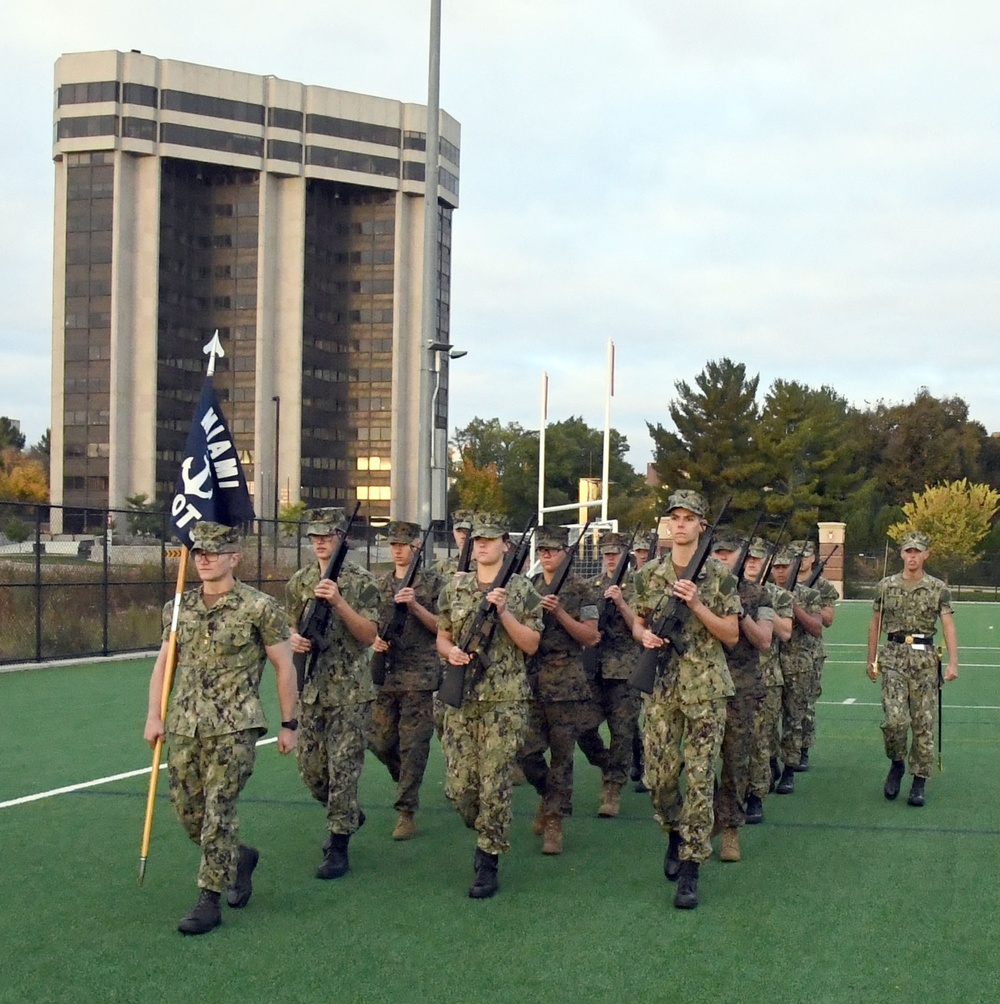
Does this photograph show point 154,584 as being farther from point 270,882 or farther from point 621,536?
point 270,882

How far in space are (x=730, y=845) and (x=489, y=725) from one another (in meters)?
1.78

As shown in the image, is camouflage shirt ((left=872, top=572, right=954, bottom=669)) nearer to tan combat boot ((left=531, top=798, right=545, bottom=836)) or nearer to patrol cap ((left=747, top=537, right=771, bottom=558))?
patrol cap ((left=747, top=537, right=771, bottom=558))

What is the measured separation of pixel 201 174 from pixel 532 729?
93.2m

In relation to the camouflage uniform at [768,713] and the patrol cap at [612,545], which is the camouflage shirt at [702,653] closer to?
the camouflage uniform at [768,713]

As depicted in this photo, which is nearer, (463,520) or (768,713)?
(768,713)

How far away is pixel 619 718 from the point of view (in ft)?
30.0

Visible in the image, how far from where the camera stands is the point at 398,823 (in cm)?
809

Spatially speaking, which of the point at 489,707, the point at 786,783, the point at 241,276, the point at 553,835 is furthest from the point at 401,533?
the point at 241,276

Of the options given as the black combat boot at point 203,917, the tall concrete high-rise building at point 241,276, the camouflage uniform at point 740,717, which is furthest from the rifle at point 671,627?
the tall concrete high-rise building at point 241,276

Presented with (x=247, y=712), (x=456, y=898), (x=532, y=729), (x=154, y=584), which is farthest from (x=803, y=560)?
(x=154, y=584)

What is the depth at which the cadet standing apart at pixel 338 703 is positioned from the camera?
7.03 meters

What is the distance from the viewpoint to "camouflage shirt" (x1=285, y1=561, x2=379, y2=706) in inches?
279

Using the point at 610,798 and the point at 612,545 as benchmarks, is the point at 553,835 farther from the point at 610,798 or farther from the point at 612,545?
the point at 612,545

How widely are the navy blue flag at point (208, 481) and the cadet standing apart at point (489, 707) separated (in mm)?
1342
